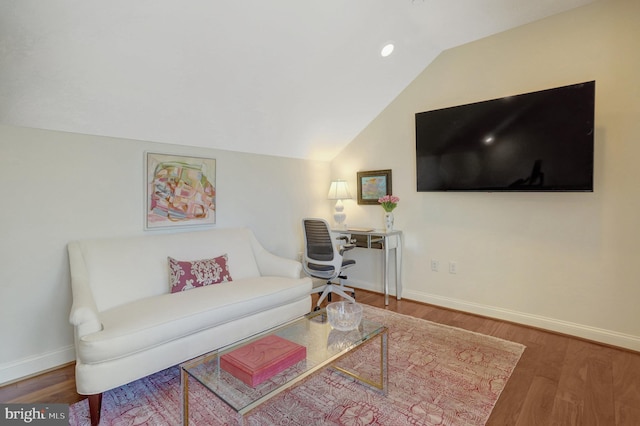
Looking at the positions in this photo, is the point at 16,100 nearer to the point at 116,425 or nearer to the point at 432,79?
the point at 116,425

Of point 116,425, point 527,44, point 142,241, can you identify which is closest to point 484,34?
point 527,44

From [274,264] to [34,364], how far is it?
73.0 inches

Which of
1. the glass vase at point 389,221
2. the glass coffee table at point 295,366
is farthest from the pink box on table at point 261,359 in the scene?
the glass vase at point 389,221

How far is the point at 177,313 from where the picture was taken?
6.69 feet

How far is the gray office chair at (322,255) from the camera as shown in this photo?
325 centimetres

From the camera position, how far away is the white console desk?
3482 millimetres

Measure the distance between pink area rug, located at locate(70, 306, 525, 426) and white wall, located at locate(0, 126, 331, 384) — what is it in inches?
28.3

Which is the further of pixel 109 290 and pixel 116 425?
pixel 109 290

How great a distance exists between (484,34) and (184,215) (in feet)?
10.8

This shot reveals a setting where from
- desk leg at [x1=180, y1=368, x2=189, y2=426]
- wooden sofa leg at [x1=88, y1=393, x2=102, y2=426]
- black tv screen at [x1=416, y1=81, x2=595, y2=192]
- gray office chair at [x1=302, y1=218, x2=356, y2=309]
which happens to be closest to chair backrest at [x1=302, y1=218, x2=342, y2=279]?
gray office chair at [x1=302, y1=218, x2=356, y2=309]

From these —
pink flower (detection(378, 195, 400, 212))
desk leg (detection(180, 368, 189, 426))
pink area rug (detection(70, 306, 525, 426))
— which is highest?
pink flower (detection(378, 195, 400, 212))

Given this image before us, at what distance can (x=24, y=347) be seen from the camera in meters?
2.16

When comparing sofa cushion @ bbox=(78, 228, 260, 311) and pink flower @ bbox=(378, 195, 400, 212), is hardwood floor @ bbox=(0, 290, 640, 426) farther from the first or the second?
pink flower @ bbox=(378, 195, 400, 212)

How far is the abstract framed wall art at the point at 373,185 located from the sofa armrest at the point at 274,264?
1422 mm
